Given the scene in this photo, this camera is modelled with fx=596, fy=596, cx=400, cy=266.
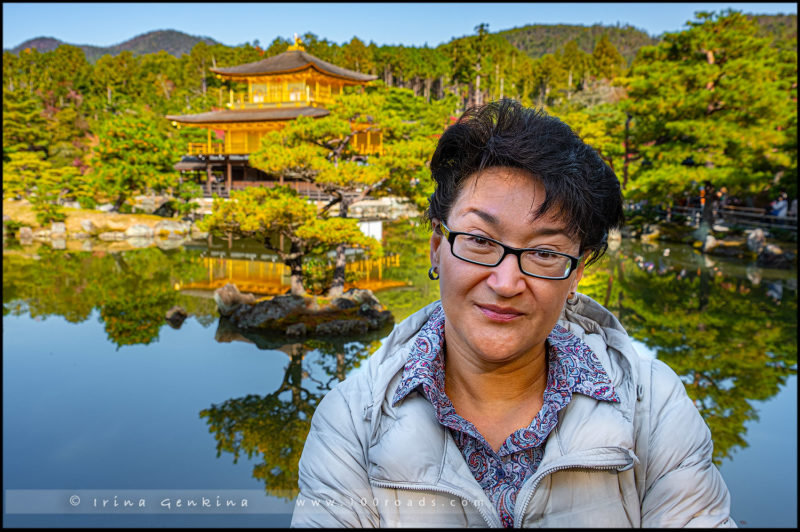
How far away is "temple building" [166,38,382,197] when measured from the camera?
18.9 metres

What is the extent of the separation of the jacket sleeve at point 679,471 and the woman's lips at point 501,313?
0.28 meters

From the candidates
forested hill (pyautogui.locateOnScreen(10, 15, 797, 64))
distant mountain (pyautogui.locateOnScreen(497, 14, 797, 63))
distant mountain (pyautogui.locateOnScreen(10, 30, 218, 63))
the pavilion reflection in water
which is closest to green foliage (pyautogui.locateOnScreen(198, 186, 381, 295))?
the pavilion reflection in water

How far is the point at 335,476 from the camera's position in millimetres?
1008

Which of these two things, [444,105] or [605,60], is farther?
[605,60]

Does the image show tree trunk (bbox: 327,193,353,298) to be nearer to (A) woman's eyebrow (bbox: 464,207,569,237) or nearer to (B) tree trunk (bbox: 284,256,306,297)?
(B) tree trunk (bbox: 284,256,306,297)

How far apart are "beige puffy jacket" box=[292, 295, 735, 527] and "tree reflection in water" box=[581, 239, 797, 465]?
3.79 meters

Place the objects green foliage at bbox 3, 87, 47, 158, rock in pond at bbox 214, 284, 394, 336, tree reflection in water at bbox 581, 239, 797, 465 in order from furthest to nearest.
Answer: green foliage at bbox 3, 87, 47, 158 < rock in pond at bbox 214, 284, 394, 336 < tree reflection in water at bbox 581, 239, 797, 465

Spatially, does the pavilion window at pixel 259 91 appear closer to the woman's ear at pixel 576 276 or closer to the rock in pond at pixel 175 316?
the rock in pond at pixel 175 316

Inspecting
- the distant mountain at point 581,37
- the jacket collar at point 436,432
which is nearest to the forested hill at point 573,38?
the distant mountain at point 581,37

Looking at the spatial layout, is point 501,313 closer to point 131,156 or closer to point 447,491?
point 447,491

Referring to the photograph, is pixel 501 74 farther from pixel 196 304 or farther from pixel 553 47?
pixel 553 47

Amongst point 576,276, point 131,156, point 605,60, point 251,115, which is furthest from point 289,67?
point 605,60

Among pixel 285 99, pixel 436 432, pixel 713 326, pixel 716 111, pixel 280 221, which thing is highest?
pixel 285 99

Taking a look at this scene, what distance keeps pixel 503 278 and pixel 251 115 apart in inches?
765
